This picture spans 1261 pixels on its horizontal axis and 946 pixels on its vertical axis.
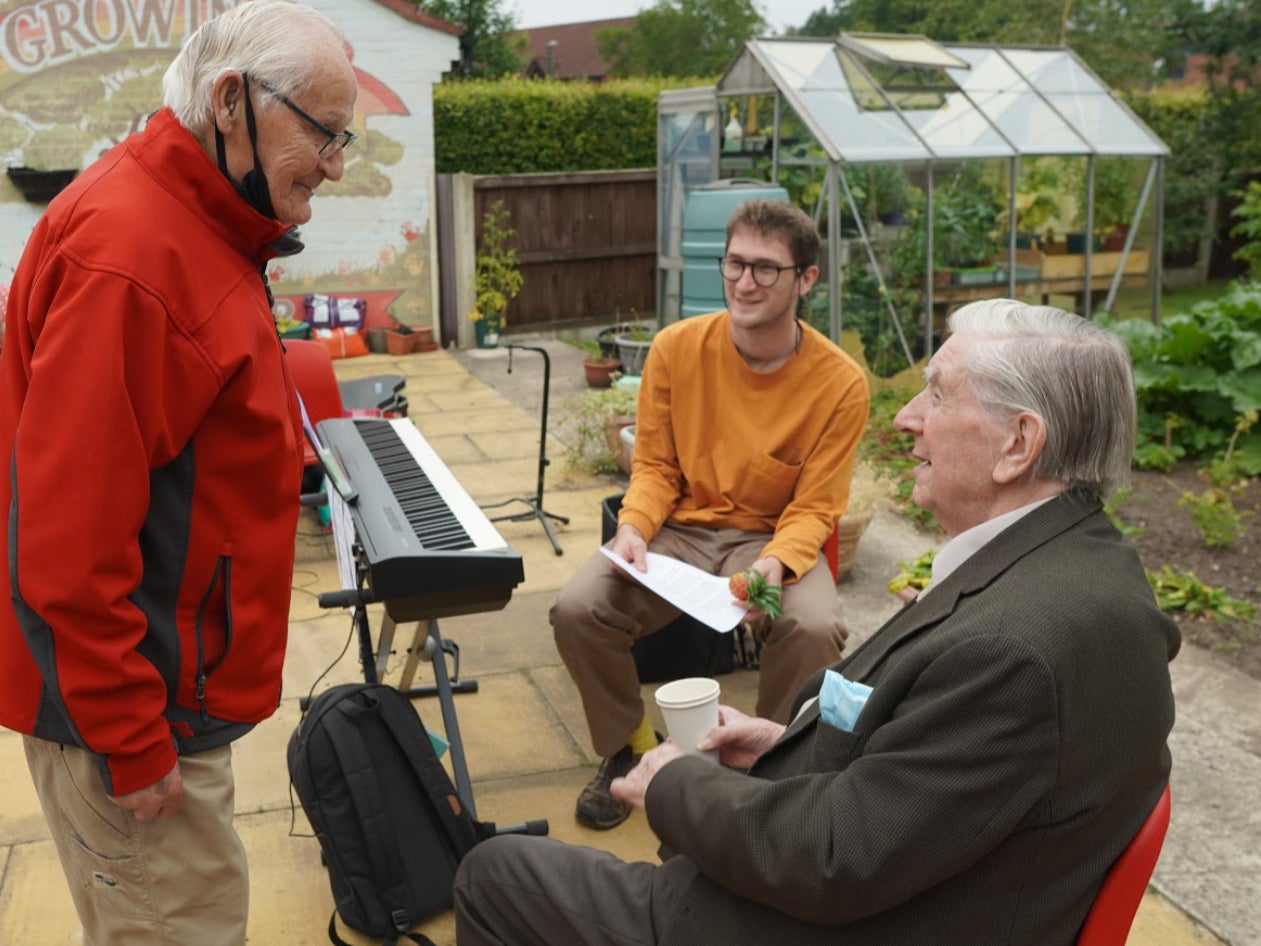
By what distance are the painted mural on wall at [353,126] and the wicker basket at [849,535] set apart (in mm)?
5968

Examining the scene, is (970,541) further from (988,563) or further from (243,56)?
(243,56)

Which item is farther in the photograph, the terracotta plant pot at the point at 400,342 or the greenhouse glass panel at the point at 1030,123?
→ the terracotta plant pot at the point at 400,342

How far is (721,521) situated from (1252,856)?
5.51 ft

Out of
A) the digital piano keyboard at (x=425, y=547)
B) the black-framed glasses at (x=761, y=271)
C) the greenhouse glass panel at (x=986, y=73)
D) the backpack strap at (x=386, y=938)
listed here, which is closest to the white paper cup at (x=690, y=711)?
the digital piano keyboard at (x=425, y=547)

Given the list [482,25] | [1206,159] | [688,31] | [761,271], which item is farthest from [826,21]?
[761,271]

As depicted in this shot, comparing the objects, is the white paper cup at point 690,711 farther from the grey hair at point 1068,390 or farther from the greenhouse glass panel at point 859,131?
the greenhouse glass panel at point 859,131

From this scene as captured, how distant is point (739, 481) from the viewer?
369cm

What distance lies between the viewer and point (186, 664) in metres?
1.88

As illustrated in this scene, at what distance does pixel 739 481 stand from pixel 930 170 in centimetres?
508

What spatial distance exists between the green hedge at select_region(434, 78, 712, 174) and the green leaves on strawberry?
978cm

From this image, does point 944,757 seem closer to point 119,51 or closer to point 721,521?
point 721,521

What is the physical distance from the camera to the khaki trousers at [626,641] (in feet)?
11.0

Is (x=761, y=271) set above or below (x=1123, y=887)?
above

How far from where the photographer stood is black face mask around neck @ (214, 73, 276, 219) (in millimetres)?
1824
